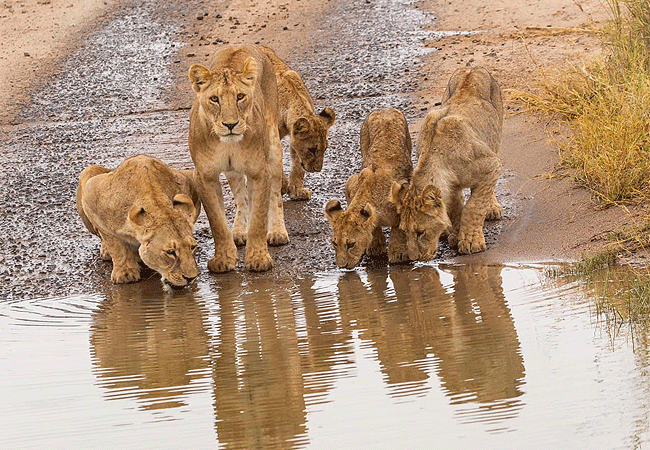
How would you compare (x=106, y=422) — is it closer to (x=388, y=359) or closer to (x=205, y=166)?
(x=388, y=359)

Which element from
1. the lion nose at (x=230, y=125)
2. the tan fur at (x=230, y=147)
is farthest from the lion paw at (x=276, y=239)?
the lion nose at (x=230, y=125)

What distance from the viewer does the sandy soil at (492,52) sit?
25.8 ft

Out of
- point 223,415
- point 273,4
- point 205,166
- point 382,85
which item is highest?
point 273,4

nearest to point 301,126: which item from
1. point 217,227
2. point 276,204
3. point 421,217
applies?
point 276,204

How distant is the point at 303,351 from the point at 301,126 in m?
3.67

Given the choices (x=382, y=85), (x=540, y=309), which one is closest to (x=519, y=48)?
(x=382, y=85)

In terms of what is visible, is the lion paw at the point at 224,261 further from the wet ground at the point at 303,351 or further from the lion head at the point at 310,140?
the lion head at the point at 310,140

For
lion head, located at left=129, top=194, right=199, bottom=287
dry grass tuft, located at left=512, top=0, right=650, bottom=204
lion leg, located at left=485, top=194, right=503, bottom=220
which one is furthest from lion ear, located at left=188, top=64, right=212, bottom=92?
dry grass tuft, located at left=512, top=0, right=650, bottom=204

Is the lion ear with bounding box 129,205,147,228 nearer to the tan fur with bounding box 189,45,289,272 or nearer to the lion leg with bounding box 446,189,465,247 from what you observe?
the tan fur with bounding box 189,45,289,272

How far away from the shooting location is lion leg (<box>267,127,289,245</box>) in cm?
833

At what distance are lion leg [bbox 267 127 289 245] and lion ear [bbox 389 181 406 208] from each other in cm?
115

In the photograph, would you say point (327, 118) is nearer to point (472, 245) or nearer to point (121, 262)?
point (472, 245)

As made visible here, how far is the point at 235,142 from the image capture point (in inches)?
291

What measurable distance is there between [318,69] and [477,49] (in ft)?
6.43
